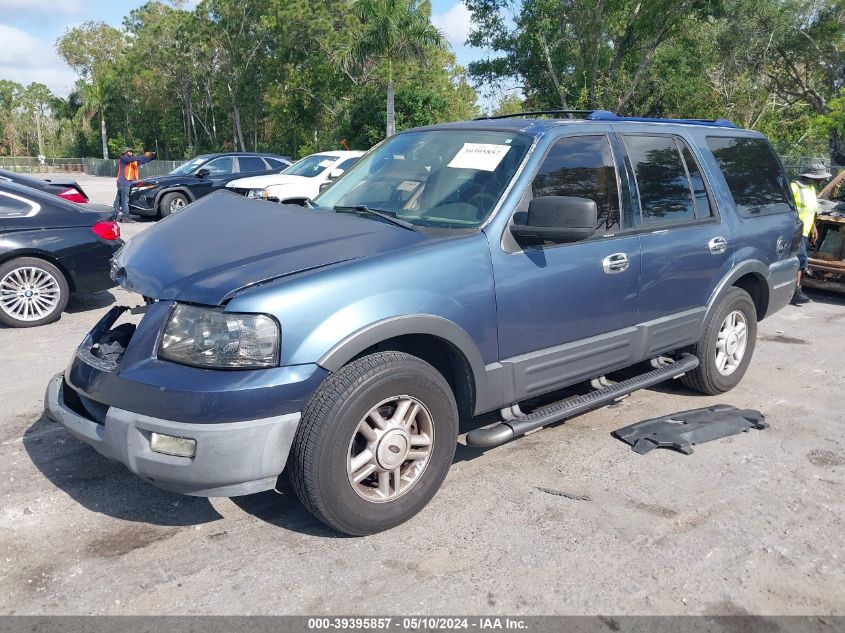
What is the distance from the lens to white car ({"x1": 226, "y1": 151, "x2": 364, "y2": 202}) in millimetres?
13516

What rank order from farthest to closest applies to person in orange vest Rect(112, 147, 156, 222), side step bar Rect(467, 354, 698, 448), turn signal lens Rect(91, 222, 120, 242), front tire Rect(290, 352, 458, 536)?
person in orange vest Rect(112, 147, 156, 222), turn signal lens Rect(91, 222, 120, 242), side step bar Rect(467, 354, 698, 448), front tire Rect(290, 352, 458, 536)

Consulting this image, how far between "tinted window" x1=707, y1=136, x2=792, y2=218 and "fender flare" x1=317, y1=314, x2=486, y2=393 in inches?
109

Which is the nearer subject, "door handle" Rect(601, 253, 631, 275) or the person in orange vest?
"door handle" Rect(601, 253, 631, 275)

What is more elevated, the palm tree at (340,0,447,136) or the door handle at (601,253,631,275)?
the palm tree at (340,0,447,136)

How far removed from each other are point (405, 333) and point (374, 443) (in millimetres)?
513

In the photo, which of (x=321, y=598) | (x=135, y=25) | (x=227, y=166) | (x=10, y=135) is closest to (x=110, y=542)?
(x=321, y=598)

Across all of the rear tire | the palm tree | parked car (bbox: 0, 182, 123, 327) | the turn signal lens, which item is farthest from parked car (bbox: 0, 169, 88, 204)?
the palm tree

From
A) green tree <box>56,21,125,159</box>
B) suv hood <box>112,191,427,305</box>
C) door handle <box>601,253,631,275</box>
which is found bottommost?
door handle <box>601,253,631,275</box>

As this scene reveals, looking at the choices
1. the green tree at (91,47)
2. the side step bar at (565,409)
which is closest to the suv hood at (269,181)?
the side step bar at (565,409)

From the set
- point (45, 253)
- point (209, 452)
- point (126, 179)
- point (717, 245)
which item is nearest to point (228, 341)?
point (209, 452)

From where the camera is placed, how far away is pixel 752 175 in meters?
5.48

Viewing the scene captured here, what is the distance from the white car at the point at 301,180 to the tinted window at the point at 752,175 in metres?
8.73

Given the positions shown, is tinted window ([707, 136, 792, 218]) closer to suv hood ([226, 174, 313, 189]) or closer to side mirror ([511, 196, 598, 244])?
side mirror ([511, 196, 598, 244])

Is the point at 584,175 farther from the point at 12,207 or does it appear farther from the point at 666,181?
the point at 12,207
